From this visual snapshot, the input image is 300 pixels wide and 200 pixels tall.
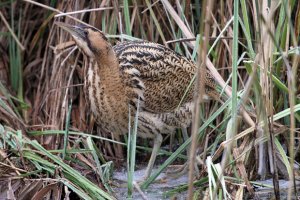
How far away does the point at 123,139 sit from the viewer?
14.1ft

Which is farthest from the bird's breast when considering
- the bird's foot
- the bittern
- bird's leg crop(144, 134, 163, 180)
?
the bird's foot

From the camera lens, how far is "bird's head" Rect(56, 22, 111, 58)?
356 cm

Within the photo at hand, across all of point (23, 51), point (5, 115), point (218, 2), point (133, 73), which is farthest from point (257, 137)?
point (23, 51)

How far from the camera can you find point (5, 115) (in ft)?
14.1

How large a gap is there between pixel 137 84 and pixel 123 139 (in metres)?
0.64

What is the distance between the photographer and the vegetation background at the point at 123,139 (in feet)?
10.7

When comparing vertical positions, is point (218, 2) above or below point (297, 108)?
above

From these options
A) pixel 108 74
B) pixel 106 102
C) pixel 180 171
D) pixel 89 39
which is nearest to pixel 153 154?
pixel 180 171

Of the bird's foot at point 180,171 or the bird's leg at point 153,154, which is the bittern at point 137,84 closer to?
the bird's leg at point 153,154

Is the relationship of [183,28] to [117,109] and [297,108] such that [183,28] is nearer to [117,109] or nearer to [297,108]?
[117,109]

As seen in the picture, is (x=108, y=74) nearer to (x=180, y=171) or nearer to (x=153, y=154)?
(x=153, y=154)

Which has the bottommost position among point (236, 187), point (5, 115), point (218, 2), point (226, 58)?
point (236, 187)

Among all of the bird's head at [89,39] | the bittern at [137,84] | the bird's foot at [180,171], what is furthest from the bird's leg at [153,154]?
the bird's head at [89,39]

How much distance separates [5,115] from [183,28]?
3.95 feet
